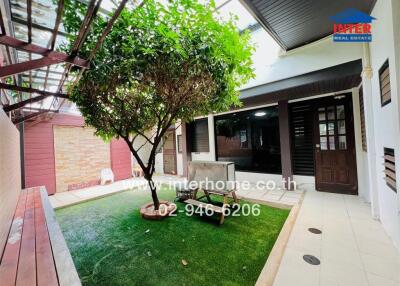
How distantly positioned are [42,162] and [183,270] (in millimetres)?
6261

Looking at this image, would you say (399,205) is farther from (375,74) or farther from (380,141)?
(375,74)

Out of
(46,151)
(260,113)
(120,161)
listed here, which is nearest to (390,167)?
(260,113)

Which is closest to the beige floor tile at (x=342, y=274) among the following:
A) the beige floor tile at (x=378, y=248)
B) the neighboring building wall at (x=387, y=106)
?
the beige floor tile at (x=378, y=248)

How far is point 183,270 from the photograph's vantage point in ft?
6.93

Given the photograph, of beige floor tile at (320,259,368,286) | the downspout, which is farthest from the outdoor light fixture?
the downspout

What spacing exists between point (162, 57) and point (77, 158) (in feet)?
20.5

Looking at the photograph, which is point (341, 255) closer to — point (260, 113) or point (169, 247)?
point (169, 247)

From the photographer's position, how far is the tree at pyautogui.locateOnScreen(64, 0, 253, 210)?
7.02 ft

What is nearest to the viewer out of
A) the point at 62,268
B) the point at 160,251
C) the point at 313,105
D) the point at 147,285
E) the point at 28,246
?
the point at 62,268

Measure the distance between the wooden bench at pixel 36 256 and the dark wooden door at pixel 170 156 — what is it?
5.82 meters

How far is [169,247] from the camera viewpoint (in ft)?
8.46

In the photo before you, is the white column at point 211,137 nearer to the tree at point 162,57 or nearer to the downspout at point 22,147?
the tree at point 162,57

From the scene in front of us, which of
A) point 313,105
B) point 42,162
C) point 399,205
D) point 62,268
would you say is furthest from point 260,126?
point 42,162

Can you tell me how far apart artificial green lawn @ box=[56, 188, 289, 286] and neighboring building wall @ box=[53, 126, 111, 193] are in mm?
2809
